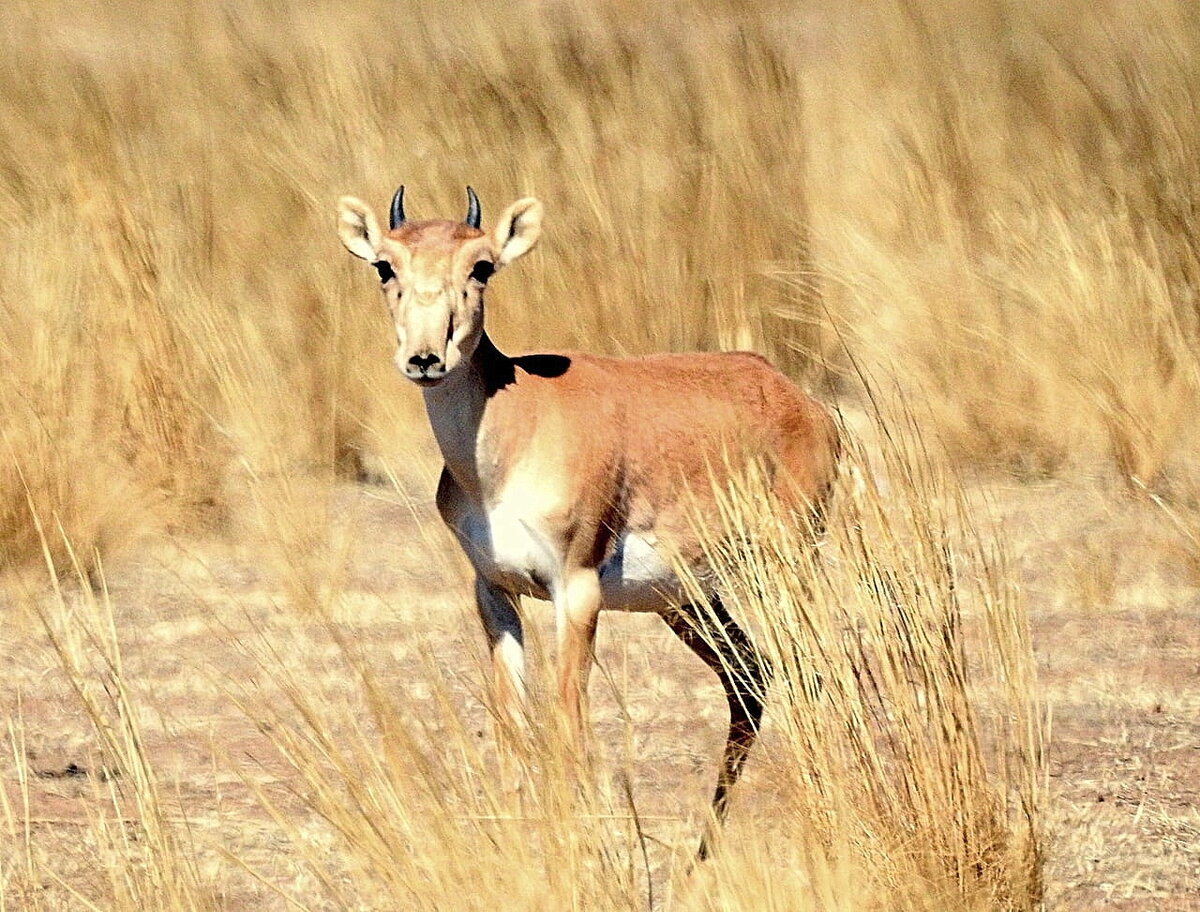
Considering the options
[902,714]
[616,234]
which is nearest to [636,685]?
[902,714]

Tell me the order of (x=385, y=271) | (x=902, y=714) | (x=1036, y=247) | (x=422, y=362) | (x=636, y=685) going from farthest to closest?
(x=1036, y=247), (x=636, y=685), (x=385, y=271), (x=422, y=362), (x=902, y=714)

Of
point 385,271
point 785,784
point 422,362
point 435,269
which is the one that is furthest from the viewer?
point 385,271

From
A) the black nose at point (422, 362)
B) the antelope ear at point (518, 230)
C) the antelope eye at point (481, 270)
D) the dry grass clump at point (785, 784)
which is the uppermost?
the antelope ear at point (518, 230)

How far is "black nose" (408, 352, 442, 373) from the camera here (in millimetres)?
4616

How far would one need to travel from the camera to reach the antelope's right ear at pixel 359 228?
5051 mm

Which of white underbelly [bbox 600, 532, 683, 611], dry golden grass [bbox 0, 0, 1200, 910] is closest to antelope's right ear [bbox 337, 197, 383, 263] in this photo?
dry golden grass [bbox 0, 0, 1200, 910]

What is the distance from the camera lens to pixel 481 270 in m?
5.02

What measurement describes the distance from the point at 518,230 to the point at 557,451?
559mm

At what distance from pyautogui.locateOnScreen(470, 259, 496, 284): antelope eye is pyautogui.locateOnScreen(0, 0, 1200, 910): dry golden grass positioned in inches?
22.7

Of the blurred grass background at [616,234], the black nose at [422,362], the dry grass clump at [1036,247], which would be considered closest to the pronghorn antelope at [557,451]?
the black nose at [422,362]

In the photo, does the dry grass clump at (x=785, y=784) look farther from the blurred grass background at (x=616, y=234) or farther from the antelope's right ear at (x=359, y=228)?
the blurred grass background at (x=616, y=234)

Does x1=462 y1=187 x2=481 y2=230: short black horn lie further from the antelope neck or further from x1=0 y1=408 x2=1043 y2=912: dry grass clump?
x1=0 y1=408 x2=1043 y2=912: dry grass clump

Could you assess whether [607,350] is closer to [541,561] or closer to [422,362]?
[541,561]

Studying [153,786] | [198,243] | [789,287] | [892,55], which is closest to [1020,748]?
[153,786]
